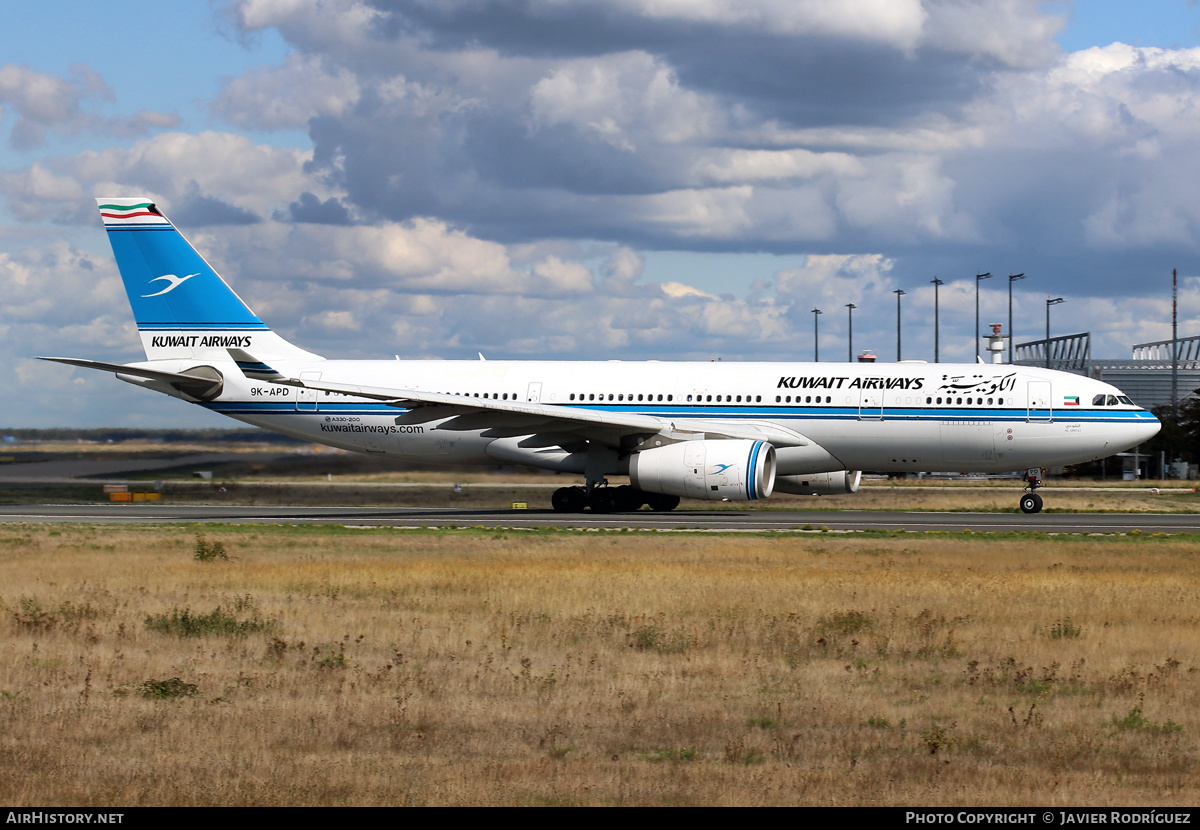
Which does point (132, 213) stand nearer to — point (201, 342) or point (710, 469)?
point (201, 342)

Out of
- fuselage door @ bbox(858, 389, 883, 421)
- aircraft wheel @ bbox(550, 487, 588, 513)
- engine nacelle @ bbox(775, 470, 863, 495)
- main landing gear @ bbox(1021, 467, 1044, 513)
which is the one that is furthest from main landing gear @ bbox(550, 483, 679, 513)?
main landing gear @ bbox(1021, 467, 1044, 513)

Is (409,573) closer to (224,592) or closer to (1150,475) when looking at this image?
(224,592)

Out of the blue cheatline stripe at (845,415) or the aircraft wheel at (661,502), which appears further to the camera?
the aircraft wheel at (661,502)

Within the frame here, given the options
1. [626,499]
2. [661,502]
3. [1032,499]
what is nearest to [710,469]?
[626,499]

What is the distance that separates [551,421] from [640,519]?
134 inches

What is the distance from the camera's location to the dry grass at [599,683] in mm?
7773

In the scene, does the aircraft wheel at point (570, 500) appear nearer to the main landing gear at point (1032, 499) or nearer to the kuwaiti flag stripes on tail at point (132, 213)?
the main landing gear at point (1032, 499)

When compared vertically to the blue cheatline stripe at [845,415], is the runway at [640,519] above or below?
below

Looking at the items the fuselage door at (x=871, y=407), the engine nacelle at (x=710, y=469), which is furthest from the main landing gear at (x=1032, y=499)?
the engine nacelle at (x=710, y=469)

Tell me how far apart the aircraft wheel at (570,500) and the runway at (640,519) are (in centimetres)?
24

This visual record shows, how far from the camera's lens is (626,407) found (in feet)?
109

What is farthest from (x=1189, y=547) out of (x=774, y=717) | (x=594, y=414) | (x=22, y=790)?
(x=22, y=790)

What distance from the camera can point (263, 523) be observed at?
29.7 m
